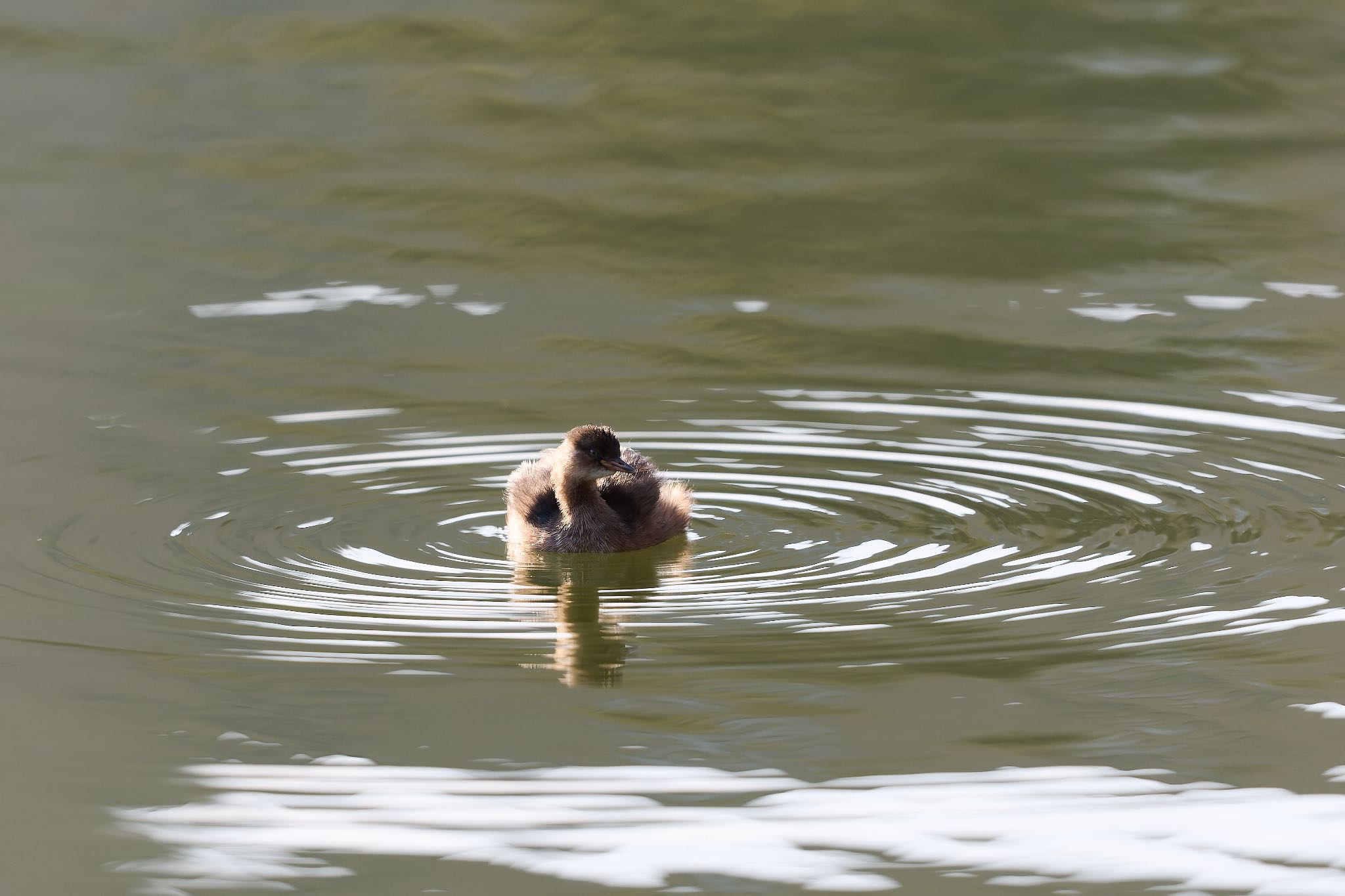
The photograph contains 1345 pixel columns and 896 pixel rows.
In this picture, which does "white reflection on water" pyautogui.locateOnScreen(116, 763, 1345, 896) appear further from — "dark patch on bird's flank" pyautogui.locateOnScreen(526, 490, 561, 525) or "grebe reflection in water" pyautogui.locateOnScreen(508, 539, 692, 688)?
"dark patch on bird's flank" pyautogui.locateOnScreen(526, 490, 561, 525)

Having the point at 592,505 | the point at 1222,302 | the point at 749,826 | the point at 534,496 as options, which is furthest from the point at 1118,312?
the point at 749,826

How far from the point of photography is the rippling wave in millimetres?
7191

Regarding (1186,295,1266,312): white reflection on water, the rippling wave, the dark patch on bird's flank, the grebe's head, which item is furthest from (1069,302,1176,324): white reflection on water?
the dark patch on bird's flank

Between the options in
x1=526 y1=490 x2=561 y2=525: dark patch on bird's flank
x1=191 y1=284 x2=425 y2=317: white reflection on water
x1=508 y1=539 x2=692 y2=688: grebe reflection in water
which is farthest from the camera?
x1=191 y1=284 x2=425 y2=317: white reflection on water

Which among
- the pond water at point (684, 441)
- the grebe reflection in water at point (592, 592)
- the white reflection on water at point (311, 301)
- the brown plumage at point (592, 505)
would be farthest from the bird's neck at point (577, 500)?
the white reflection on water at point (311, 301)

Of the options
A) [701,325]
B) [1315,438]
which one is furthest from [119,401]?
[1315,438]

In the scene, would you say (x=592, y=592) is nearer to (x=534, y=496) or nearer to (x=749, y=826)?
(x=534, y=496)

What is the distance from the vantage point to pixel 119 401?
36.3 ft

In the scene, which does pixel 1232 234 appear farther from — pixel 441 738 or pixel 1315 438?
pixel 441 738

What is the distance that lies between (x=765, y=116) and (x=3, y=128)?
5.76 metres

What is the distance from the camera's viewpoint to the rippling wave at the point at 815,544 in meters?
7.19

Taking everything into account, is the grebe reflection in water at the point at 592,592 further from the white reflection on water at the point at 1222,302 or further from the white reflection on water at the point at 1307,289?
the white reflection on water at the point at 1307,289

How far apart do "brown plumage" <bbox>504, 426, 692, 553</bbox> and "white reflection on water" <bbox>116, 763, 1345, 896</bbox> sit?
8.43 ft

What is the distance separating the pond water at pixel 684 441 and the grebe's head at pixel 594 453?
0.45 m
